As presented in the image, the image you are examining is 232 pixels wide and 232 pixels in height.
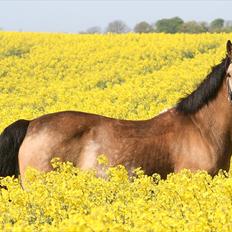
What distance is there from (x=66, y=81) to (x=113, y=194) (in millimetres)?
19752

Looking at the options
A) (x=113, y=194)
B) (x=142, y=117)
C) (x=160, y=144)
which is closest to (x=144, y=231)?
(x=113, y=194)

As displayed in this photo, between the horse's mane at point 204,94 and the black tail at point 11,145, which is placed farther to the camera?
the horse's mane at point 204,94

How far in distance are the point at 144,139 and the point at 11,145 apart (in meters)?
1.66

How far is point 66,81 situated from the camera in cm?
2616

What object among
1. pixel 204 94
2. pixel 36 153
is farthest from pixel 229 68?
pixel 36 153

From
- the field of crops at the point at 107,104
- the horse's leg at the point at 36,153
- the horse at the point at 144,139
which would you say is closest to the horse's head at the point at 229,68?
the horse at the point at 144,139

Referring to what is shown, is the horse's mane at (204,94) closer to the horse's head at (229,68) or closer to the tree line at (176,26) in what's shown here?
the horse's head at (229,68)

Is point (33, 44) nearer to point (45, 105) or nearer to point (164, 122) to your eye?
point (45, 105)

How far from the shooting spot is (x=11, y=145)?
8117 millimetres

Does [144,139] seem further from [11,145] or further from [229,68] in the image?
[11,145]

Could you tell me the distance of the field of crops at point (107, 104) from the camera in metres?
4.91

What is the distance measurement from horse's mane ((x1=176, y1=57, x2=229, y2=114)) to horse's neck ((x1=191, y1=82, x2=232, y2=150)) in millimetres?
56

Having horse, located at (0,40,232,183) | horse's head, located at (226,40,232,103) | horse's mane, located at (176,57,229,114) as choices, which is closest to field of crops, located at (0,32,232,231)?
horse, located at (0,40,232,183)

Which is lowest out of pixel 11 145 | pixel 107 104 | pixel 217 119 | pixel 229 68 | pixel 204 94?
pixel 107 104
